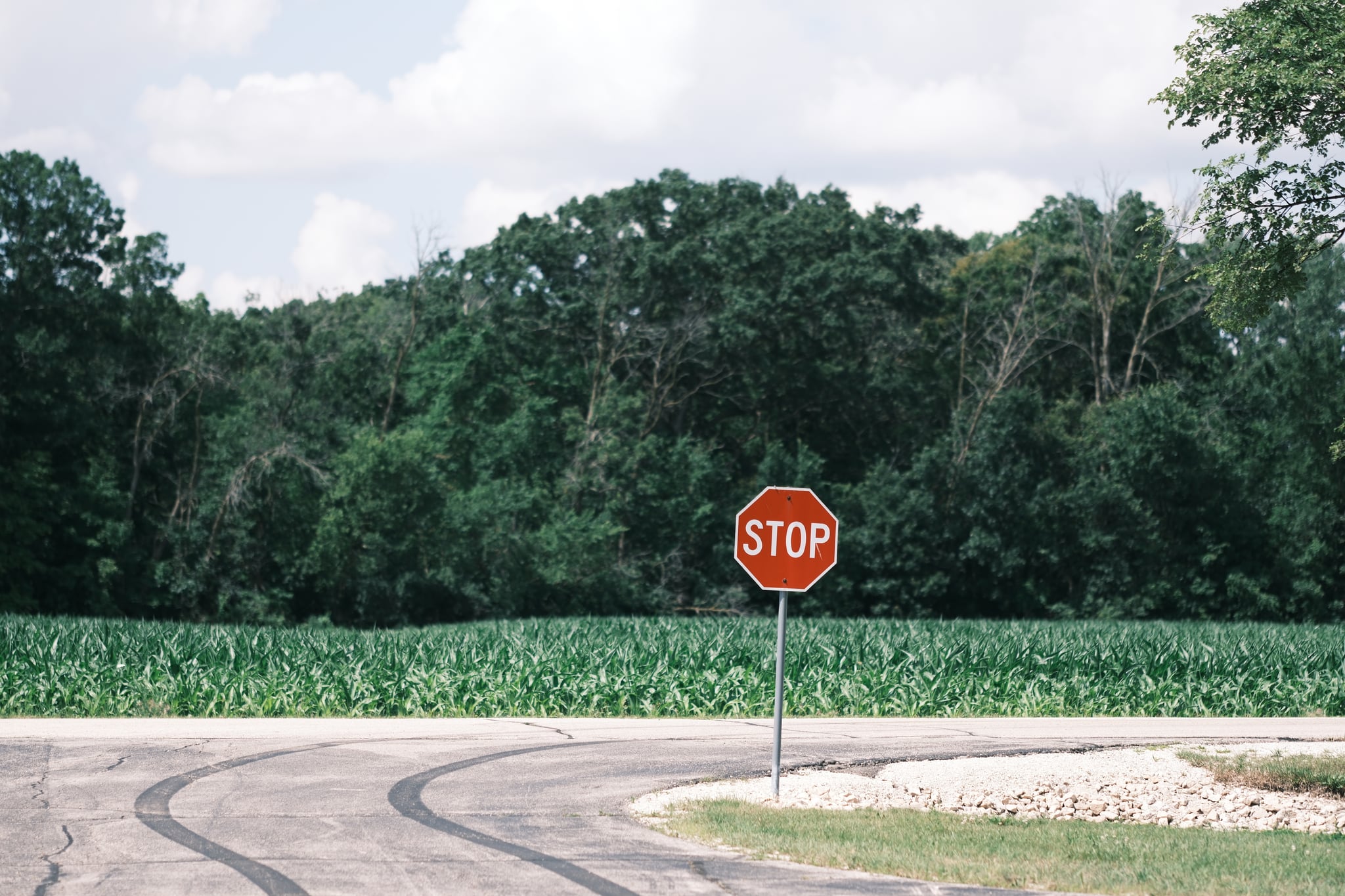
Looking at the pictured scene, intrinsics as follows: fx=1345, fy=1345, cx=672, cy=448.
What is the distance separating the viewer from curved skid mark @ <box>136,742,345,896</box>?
774cm

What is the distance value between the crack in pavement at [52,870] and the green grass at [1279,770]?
10.8 metres

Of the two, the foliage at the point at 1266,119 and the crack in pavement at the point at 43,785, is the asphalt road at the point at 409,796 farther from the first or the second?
the foliage at the point at 1266,119

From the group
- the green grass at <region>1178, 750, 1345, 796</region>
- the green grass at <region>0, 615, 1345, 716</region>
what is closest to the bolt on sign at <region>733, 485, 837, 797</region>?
the green grass at <region>1178, 750, 1345, 796</region>

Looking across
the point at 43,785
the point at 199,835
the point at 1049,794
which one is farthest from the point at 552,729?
the point at 199,835

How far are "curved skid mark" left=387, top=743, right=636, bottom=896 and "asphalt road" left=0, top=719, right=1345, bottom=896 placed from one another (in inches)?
1.2

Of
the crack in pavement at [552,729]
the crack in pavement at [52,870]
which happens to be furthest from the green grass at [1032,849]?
the crack in pavement at [552,729]

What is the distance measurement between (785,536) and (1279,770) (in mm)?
6728

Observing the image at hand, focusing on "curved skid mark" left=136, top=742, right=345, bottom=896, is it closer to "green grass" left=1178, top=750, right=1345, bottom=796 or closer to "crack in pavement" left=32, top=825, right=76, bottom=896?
"crack in pavement" left=32, top=825, right=76, bottom=896

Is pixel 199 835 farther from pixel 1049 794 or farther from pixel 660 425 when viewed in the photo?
pixel 660 425

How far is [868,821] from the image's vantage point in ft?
33.5

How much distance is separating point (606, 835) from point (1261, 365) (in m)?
52.1

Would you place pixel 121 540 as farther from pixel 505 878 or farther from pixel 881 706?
pixel 505 878

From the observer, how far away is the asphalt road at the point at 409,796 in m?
7.97

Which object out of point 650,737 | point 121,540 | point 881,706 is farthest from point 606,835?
point 121,540
